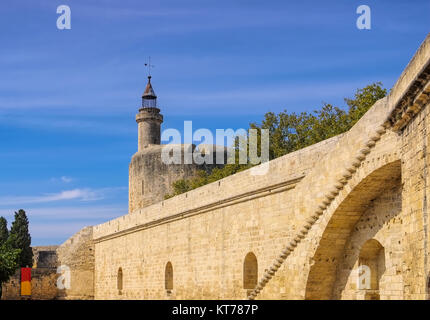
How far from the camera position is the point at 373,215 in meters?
11.7

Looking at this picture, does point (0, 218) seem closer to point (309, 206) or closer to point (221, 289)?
point (221, 289)

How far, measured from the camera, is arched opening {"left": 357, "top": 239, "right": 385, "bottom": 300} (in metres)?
11.7

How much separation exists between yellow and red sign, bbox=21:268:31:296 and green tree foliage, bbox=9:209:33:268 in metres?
3.08

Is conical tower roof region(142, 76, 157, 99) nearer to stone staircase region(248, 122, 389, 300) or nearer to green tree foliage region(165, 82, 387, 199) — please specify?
green tree foliage region(165, 82, 387, 199)

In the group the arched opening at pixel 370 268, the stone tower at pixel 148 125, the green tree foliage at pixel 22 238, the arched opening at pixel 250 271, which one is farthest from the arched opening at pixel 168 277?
the stone tower at pixel 148 125

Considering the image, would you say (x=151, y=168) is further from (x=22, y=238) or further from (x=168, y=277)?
(x=168, y=277)

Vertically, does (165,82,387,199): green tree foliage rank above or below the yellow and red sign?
above

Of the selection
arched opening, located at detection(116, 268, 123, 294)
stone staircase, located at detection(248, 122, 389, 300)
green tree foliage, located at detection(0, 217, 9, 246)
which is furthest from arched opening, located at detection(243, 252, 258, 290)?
green tree foliage, located at detection(0, 217, 9, 246)

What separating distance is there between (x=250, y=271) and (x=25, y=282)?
627 inches

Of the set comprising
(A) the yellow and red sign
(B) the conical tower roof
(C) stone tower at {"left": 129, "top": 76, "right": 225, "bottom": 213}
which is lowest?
(A) the yellow and red sign

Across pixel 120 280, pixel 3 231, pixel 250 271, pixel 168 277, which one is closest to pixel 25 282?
pixel 3 231

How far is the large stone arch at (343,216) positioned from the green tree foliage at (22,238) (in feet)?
72.3

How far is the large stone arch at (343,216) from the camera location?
35.2 feet

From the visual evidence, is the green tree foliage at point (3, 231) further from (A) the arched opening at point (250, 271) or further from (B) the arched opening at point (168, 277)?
(A) the arched opening at point (250, 271)
